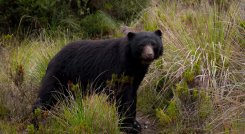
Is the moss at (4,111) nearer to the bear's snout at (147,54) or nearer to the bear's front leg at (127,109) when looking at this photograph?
the bear's front leg at (127,109)

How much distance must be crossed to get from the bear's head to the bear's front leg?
1.47 feet

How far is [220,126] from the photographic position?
6.32 m

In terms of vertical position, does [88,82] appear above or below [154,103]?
above

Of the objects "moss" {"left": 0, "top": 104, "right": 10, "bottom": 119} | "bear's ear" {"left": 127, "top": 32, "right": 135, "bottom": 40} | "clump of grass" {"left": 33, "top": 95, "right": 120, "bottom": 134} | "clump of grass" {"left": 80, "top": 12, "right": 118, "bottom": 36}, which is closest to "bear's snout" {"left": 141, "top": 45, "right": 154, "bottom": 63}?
"bear's ear" {"left": 127, "top": 32, "right": 135, "bottom": 40}

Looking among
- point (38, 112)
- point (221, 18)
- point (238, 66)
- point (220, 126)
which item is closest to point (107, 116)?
point (38, 112)

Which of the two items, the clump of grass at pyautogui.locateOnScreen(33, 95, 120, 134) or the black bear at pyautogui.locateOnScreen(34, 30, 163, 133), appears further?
the black bear at pyautogui.locateOnScreen(34, 30, 163, 133)

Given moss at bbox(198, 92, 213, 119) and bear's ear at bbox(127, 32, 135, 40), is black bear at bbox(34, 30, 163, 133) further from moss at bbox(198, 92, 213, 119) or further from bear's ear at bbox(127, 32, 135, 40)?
moss at bbox(198, 92, 213, 119)

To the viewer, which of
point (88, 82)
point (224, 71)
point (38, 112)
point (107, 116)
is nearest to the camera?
point (38, 112)

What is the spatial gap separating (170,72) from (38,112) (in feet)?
8.89

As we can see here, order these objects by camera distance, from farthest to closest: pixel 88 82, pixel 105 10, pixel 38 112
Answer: pixel 105 10 → pixel 88 82 → pixel 38 112

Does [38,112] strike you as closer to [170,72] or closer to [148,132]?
[148,132]

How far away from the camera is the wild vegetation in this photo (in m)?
6.18

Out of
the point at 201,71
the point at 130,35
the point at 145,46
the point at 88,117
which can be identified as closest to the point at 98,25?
the point at 201,71

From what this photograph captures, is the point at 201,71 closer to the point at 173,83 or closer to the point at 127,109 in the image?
the point at 173,83
